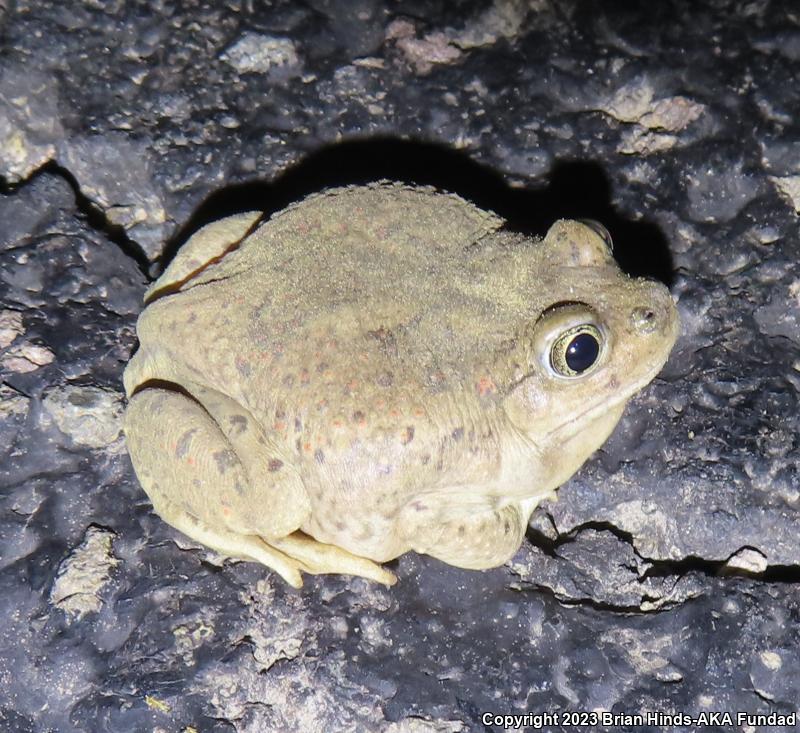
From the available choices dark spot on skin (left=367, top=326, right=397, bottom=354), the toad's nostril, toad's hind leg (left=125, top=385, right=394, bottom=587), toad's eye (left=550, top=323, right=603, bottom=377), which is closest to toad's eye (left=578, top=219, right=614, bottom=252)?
the toad's nostril

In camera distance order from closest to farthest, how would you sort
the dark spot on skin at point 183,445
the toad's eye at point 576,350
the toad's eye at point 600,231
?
the toad's eye at point 576,350 < the dark spot on skin at point 183,445 < the toad's eye at point 600,231

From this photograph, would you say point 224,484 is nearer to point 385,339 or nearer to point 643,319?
point 385,339

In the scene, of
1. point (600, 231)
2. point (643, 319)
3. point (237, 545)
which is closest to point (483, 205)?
point (600, 231)

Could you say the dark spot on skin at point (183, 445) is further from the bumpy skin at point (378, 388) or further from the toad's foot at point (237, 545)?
the toad's foot at point (237, 545)

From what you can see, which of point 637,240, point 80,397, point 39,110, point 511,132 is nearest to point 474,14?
point 511,132

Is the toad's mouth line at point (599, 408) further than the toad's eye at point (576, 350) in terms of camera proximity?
Yes

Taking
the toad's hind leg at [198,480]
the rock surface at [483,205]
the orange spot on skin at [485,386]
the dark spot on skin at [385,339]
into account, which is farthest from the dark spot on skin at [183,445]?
the orange spot on skin at [485,386]

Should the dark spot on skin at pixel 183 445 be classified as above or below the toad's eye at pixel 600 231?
below
